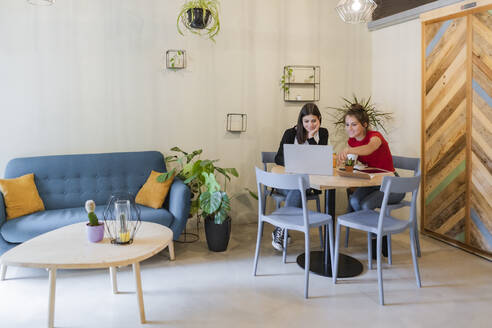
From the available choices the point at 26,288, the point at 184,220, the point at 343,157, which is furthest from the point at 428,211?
the point at 26,288

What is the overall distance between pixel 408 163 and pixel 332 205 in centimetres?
87

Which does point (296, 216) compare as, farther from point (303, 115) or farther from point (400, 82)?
point (400, 82)

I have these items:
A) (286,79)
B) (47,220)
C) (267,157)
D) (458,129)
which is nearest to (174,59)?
(286,79)

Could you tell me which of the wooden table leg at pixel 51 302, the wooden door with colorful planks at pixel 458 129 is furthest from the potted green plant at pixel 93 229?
the wooden door with colorful planks at pixel 458 129

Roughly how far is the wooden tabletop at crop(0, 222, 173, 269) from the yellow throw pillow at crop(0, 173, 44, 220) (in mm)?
858

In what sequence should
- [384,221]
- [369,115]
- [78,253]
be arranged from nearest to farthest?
→ [78,253] < [384,221] < [369,115]

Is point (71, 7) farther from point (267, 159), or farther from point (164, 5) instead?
point (267, 159)

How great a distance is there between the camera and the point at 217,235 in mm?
3469

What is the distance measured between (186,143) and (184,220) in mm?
1077

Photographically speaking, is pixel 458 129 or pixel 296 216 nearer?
pixel 296 216

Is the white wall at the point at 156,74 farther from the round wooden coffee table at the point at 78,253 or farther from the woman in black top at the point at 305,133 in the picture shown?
the round wooden coffee table at the point at 78,253

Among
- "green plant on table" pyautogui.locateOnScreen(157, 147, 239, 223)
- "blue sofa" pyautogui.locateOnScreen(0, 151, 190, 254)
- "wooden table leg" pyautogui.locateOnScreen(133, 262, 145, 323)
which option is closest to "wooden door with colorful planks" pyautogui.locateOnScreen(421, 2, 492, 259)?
"green plant on table" pyautogui.locateOnScreen(157, 147, 239, 223)

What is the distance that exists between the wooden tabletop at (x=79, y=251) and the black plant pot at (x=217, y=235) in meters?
0.92

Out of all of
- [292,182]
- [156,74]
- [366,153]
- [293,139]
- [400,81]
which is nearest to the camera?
[292,182]
